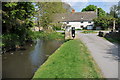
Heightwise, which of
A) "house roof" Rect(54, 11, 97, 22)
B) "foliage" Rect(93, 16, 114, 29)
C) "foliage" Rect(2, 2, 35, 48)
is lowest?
"foliage" Rect(2, 2, 35, 48)

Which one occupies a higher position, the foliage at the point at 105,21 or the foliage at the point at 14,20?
the foliage at the point at 105,21

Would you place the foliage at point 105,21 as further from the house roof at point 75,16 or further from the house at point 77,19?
the house roof at point 75,16

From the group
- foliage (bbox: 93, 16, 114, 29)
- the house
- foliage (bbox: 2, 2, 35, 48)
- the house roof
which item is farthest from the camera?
the house roof

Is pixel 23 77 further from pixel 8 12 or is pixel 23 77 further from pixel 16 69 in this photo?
pixel 8 12

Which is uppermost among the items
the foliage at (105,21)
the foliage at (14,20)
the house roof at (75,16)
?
the house roof at (75,16)

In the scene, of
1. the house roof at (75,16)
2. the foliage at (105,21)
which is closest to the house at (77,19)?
the house roof at (75,16)

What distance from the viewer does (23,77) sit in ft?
28.2

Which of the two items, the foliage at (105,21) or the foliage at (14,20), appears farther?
the foliage at (105,21)

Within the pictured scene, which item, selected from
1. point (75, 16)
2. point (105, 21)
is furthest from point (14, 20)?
point (75, 16)

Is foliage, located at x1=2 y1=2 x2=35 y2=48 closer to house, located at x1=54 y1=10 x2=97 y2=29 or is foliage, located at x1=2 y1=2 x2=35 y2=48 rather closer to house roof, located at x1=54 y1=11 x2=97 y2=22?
house, located at x1=54 y1=10 x2=97 y2=29

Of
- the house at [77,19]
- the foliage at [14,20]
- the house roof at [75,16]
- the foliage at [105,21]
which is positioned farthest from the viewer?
the house roof at [75,16]

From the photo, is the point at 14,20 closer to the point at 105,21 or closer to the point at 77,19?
the point at 105,21

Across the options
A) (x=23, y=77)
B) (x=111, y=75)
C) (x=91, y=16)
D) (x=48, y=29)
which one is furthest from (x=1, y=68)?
(x=91, y=16)

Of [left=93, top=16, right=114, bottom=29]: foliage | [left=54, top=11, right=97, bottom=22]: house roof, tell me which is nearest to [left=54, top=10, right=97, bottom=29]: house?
[left=54, top=11, right=97, bottom=22]: house roof
